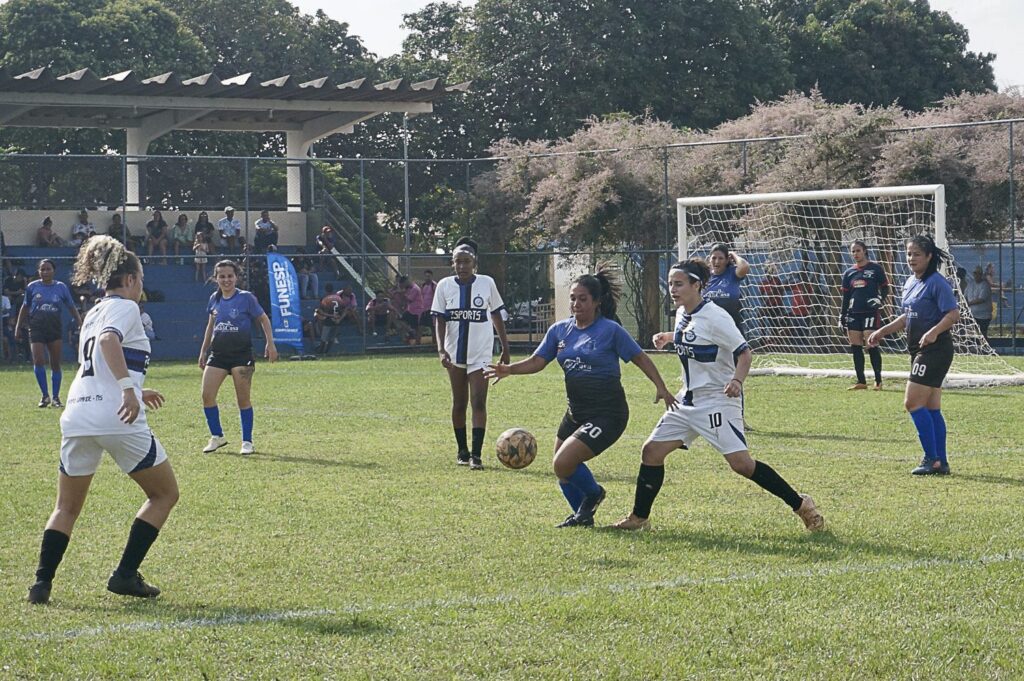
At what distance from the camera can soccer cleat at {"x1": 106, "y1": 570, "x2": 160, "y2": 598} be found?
23.5ft

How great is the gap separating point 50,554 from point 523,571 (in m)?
2.41

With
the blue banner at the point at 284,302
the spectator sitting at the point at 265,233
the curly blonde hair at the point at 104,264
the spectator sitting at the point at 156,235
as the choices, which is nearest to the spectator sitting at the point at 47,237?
the spectator sitting at the point at 156,235

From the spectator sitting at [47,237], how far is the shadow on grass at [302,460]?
1895 cm

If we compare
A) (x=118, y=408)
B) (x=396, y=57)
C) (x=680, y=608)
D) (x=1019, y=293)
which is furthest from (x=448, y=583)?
(x=396, y=57)

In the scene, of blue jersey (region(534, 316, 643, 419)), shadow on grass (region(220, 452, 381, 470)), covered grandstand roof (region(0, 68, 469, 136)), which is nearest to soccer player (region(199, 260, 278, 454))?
shadow on grass (region(220, 452, 381, 470))

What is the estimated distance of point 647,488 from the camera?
29.2ft

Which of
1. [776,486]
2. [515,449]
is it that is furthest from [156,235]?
[776,486]

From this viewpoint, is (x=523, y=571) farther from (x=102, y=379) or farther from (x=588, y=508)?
(x=102, y=379)

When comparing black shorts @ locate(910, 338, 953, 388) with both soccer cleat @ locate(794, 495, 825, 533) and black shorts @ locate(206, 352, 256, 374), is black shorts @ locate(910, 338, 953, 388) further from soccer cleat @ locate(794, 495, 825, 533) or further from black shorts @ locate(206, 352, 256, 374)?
black shorts @ locate(206, 352, 256, 374)

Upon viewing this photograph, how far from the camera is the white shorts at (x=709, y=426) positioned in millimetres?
A: 8688

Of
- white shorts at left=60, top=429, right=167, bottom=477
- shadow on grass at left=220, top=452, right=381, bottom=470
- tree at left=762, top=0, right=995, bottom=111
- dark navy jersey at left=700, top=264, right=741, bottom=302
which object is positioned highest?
tree at left=762, top=0, right=995, bottom=111

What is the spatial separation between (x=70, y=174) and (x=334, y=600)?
26.0m

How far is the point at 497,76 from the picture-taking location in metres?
48.4

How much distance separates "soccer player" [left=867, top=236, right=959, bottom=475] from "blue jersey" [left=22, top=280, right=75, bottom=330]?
1158 centimetres
